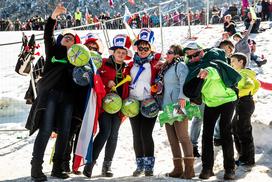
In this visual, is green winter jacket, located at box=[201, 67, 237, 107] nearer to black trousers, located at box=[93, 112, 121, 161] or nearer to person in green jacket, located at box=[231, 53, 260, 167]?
person in green jacket, located at box=[231, 53, 260, 167]

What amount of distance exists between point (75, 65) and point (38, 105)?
0.68m

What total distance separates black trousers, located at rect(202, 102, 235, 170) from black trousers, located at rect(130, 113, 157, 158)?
2.34 feet

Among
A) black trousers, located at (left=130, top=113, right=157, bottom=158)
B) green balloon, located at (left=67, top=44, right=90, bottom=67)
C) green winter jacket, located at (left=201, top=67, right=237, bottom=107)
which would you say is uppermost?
A: green balloon, located at (left=67, top=44, right=90, bottom=67)

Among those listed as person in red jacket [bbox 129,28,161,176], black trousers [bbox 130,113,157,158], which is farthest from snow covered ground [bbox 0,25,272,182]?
black trousers [bbox 130,113,157,158]

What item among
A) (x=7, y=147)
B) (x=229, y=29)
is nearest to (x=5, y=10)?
(x=229, y=29)

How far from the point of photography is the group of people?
5.57 m

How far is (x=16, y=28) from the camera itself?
36.6 metres

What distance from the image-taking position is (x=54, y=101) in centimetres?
561

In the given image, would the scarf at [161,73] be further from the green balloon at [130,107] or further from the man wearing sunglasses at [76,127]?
the man wearing sunglasses at [76,127]

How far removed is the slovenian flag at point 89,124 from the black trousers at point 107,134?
9 cm

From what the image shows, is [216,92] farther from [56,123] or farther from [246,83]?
[56,123]

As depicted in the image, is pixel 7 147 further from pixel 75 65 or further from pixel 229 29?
pixel 229 29

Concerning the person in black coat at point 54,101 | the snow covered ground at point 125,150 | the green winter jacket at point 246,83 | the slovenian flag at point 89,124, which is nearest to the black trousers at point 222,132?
the snow covered ground at point 125,150

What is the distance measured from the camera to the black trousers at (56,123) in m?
5.57
